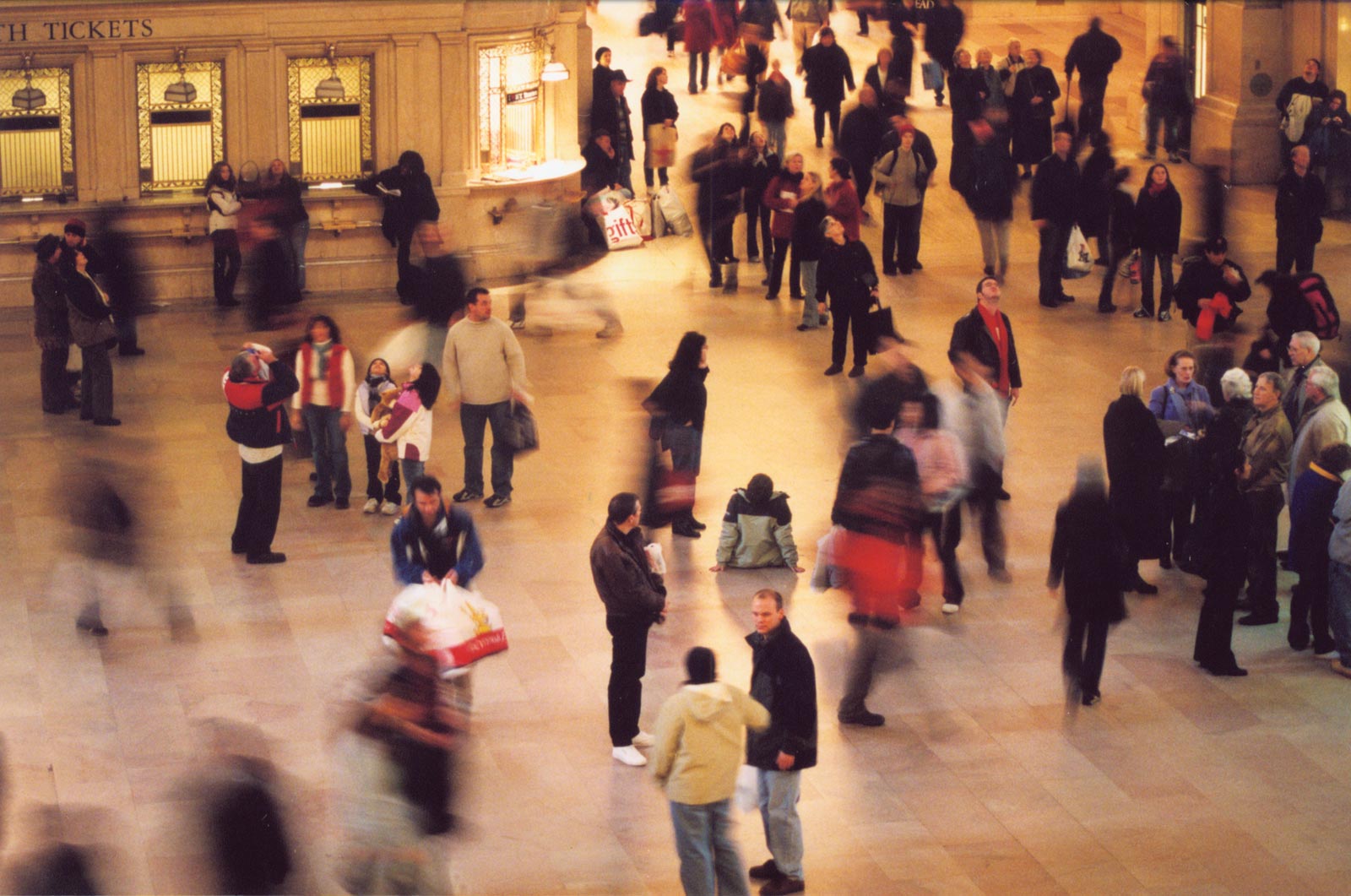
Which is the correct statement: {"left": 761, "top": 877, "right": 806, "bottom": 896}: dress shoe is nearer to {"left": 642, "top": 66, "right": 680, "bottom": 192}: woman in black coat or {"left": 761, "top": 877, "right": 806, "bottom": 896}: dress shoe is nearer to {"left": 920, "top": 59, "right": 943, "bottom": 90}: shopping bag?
{"left": 642, "top": 66, "right": 680, "bottom": 192}: woman in black coat

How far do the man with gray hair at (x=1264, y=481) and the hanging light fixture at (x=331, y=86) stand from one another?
1207 centimetres

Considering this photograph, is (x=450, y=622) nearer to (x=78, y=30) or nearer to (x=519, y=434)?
(x=519, y=434)

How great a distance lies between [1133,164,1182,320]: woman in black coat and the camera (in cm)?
2088

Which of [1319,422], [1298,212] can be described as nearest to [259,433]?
[1319,422]

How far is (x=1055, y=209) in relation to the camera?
21328 millimetres

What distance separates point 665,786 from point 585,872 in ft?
3.82

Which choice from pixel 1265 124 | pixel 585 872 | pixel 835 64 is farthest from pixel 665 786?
pixel 1265 124

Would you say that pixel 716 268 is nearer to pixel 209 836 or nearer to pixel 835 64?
pixel 835 64

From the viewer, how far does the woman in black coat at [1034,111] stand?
25844 millimetres

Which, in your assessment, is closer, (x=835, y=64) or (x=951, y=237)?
(x=951, y=237)

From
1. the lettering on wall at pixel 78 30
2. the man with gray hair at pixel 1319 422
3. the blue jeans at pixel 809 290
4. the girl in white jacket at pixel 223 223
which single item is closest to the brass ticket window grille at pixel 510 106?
the girl in white jacket at pixel 223 223

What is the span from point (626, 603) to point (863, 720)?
5.54 ft

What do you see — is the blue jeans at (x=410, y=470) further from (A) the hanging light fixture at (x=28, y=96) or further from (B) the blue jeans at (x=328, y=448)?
(A) the hanging light fixture at (x=28, y=96)

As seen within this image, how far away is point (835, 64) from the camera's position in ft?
87.8
